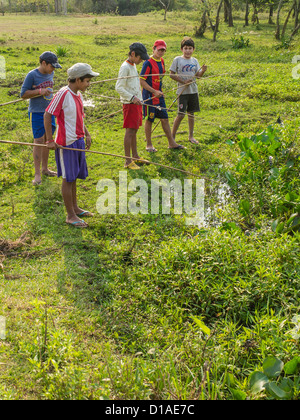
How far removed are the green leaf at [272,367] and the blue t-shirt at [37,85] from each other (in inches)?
155

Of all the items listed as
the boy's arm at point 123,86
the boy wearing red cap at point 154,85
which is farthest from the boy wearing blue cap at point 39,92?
the boy wearing red cap at point 154,85

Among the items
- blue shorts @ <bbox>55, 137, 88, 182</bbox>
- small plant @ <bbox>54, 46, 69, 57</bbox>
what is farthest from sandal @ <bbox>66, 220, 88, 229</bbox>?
small plant @ <bbox>54, 46, 69, 57</bbox>

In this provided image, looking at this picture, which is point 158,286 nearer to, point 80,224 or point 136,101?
point 80,224

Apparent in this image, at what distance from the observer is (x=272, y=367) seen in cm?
248

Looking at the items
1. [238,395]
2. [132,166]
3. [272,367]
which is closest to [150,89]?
[132,166]

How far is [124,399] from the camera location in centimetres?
239

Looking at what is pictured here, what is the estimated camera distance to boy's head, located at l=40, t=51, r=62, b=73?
4684mm

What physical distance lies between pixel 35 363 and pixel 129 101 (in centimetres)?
365

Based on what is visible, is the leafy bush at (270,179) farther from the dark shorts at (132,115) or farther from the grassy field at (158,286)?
the dark shorts at (132,115)

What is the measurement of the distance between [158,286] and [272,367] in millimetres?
1272

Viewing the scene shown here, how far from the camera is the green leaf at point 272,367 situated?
8.05 feet

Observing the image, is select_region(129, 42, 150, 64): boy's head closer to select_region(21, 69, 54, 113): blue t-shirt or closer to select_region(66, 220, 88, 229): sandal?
select_region(21, 69, 54, 113): blue t-shirt

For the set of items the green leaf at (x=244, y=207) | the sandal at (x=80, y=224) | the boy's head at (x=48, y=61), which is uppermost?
the boy's head at (x=48, y=61)
